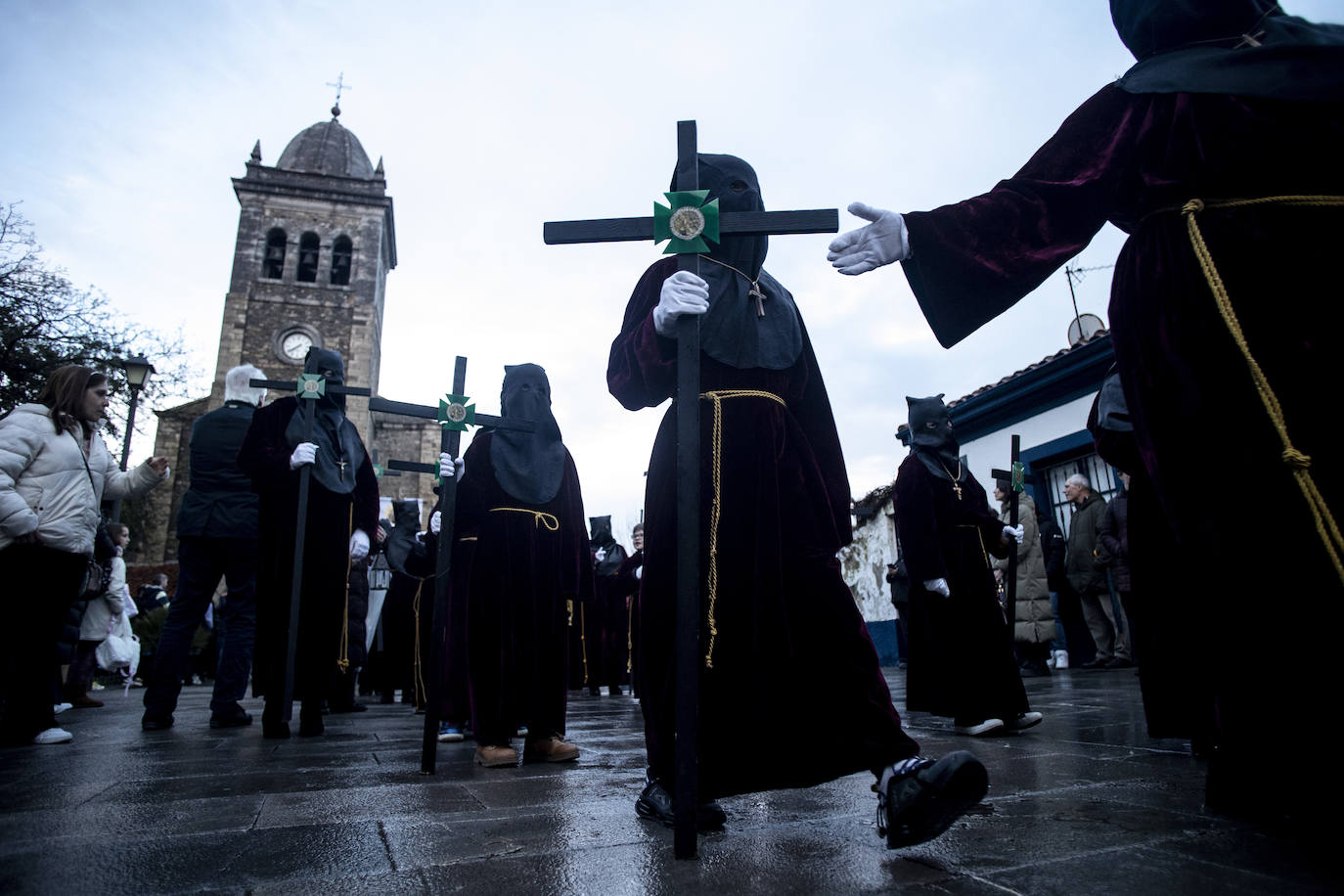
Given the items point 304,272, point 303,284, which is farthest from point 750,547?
point 304,272

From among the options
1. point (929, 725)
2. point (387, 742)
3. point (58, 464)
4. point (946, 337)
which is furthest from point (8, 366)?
point (946, 337)

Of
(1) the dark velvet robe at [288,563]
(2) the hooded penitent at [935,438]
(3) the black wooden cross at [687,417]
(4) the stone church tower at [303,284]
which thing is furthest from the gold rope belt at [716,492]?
(4) the stone church tower at [303,284]

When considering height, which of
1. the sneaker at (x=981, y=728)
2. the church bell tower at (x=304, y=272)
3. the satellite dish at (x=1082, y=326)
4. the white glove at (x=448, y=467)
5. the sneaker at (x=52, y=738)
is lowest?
the sneaker at (x=981, y=728)

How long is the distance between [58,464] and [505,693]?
278cm

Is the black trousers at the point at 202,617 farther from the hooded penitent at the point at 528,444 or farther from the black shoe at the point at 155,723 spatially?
the hooded penitent at the point at 528,444

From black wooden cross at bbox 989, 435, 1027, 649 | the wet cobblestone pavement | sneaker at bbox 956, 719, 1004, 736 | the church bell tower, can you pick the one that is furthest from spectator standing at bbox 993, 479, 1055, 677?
the church bell tower

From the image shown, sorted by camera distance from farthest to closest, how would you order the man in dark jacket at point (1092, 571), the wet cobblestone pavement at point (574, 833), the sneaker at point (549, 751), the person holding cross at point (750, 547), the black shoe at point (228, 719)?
the man in dark jacket at point (1092, 571)
the black shoe at point (228, 719)
the sneaker at point (549, 751)
the person holding cross at point (750, 547)
the wet cobblestone pavement at point (574, 833)

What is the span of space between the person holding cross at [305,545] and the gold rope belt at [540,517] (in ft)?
3.98

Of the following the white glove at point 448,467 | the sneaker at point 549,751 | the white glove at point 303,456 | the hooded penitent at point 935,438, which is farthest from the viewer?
the hooded penitent at point 935,438

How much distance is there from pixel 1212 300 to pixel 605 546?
8.90 meters

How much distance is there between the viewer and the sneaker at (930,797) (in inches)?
70.0

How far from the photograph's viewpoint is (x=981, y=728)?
457cm

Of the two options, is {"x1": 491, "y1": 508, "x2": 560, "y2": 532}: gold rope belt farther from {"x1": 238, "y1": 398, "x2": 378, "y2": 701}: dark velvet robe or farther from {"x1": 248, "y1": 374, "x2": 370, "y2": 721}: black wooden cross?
{"x1": 238, "y1": 398, "x2": 378, "y2": 701}: dark velvet robe

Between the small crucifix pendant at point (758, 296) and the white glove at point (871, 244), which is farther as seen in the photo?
the small crucifix pendant at point (758, 296)
